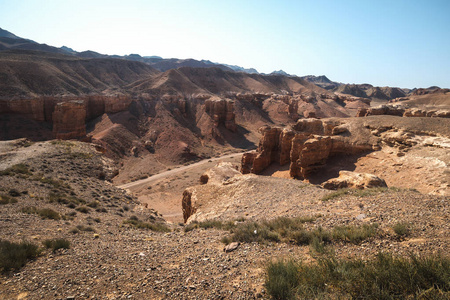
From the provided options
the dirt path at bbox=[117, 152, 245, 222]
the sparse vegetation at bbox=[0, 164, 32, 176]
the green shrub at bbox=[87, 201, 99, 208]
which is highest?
the sparse vegetation at bbox=[0, 164, 32, 176]

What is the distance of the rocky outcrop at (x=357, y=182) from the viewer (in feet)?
46.6

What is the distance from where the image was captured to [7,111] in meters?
42.8

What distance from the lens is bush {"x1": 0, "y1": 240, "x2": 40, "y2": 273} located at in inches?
231

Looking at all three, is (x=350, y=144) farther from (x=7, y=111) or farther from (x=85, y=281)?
(x=7, y=111)

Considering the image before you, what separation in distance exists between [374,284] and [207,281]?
336cm

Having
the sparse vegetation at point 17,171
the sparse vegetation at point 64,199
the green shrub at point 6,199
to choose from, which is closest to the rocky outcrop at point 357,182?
the sparse vegetation at point 64,199

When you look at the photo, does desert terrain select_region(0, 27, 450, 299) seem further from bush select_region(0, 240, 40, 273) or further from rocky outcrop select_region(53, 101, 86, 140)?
rocky outcrop select_region(53, 101, 86, 140)

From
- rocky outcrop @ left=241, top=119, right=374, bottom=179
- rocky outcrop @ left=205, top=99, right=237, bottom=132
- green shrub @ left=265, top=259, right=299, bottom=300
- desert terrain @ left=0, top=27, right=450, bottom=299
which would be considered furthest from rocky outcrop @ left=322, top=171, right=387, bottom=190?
rocky outcrop @ left=205, top=99, right=237, bottom=132

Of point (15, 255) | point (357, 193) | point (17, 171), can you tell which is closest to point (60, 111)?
point (17, 171)

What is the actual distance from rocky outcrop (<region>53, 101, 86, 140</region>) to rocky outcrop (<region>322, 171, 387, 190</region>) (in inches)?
1616

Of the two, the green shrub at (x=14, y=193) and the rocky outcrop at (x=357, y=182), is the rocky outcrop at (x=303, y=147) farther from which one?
the green shrub at (x=14, y=193)

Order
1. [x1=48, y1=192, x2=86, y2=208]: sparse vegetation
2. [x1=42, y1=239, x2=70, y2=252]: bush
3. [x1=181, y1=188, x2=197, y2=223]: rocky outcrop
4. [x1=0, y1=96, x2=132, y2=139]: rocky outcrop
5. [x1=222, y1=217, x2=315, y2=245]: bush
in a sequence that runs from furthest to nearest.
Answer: [x1=0, y1=96, x2=132, y2=139]: rocky outcrop → [x1=181, y1=188, x2=197, y2=223]: rocky outcrop → [x1=48, y1=192, x2=86, y2=208]: sparse vegetation → [x1=222, y1=217, x2=315, y2=245]: bush → [x1=42, y1=239, x2=70, y2=252]: bush

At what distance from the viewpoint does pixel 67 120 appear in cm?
4041

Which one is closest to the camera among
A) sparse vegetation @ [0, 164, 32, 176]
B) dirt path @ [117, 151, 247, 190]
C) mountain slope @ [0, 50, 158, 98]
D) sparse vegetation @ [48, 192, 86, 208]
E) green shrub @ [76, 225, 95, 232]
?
green shrub @ [76, 225, 95, 232]
